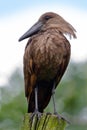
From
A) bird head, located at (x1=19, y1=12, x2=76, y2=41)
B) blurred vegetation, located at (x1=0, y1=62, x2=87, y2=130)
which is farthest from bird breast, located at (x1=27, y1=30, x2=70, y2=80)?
blurred vegetation, located at (x1=0, y1=62, x2=87, y2=130)

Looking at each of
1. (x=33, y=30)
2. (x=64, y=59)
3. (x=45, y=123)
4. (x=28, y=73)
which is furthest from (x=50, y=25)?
(x=45, y=123)

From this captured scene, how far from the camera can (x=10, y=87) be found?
13.4 meters

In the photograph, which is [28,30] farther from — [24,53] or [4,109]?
[4,109]

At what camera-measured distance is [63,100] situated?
43.9ft

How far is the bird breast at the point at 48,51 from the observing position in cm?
989

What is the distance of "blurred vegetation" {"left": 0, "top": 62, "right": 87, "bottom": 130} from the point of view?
12109mm

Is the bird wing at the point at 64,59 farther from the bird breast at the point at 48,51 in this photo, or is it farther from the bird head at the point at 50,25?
the bird head at the point at 50,25

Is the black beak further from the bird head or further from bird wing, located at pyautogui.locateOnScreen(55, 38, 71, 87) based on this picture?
bird wing, located at pyautogui.locateOnScreen(55, 38, 71, 87)

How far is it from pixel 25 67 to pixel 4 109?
90.5 inches

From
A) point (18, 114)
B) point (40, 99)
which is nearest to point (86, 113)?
point (18, 114)

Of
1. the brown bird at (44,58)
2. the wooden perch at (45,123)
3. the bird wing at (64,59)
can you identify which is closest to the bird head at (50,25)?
the brown bird at (44,58)

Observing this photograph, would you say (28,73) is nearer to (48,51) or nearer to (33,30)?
(48,51)

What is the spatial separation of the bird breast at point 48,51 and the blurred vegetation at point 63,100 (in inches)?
75.8

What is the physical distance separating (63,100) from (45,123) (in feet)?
16.7
